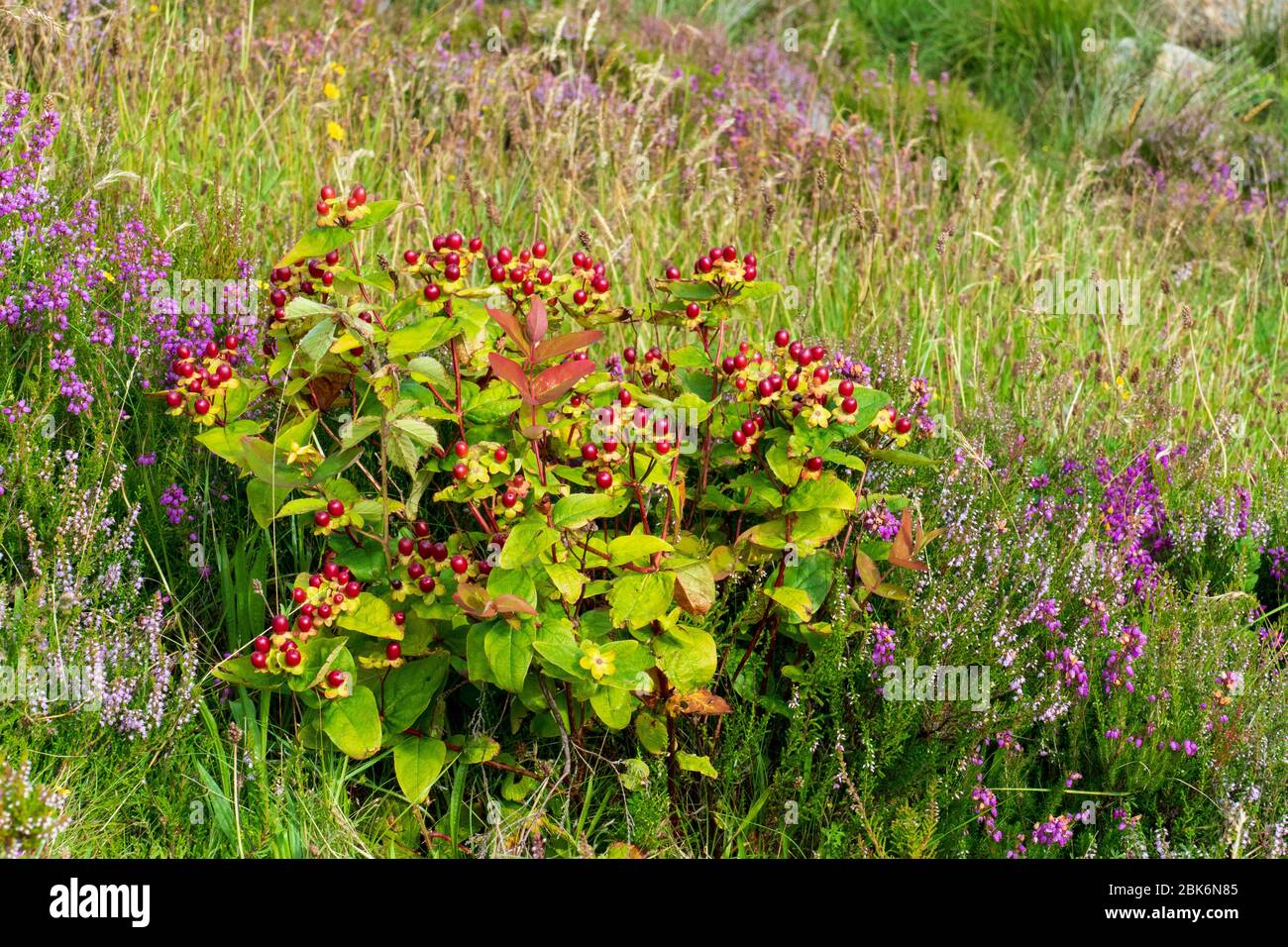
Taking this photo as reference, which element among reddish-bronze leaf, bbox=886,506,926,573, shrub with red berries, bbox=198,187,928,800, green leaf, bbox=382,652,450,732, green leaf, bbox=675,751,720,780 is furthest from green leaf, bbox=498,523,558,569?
reddish-bronze leaf, bbox=886,506,926,573

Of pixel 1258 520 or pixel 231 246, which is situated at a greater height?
pixel 231 246

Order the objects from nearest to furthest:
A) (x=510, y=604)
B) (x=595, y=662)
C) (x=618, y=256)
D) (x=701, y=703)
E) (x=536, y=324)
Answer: (x=510, y=604) → (x=595, y=662) → (x=536, y=324) → (x=701, y=703) → (x=618, y=256)

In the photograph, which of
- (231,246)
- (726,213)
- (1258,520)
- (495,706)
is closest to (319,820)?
(495,706)

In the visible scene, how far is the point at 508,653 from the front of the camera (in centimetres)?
218

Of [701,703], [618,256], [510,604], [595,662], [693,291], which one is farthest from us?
[618,256]

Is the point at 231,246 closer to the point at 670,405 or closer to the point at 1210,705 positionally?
the point at 670,405

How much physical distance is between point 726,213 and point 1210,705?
2.62m

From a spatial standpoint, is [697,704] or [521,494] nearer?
[521,494]

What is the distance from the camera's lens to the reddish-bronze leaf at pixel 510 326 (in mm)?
2240

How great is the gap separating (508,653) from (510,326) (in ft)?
1.94

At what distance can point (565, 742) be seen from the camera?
2471 mm

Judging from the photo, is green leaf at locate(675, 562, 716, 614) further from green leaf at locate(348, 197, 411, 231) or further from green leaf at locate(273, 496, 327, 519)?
green leaf at locate(348, 197, 411, 231)

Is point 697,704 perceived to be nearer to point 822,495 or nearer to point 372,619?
point 822,495

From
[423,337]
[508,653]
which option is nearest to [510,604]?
[508,653]
